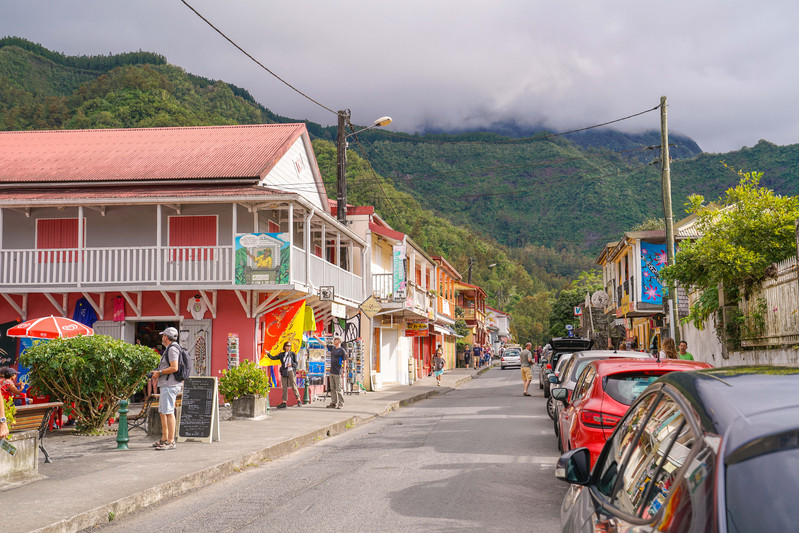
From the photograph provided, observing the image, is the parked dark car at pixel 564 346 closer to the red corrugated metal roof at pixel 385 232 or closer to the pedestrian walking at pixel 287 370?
the red corrugated metal roof at pixel 385 232

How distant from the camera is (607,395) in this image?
25.8 ft

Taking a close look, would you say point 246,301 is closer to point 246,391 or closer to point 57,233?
point 246,391

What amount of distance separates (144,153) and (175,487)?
59.6 feet

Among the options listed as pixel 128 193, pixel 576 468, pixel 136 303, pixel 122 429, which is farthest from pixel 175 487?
pixel 128 193

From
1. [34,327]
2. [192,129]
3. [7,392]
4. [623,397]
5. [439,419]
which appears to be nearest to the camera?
[623,397]

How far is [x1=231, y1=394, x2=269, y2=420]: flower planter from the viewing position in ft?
53.8

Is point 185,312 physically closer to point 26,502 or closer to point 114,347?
point 114,347

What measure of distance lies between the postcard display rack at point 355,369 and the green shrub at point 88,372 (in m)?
13.2

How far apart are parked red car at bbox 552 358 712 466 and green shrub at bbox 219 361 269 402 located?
942 cm

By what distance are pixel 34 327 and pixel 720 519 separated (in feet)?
50.5

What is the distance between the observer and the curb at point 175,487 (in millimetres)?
6859

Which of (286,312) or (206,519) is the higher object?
(286,312)

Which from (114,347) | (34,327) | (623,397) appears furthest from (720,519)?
(34,327)

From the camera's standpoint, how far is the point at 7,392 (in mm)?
12227
